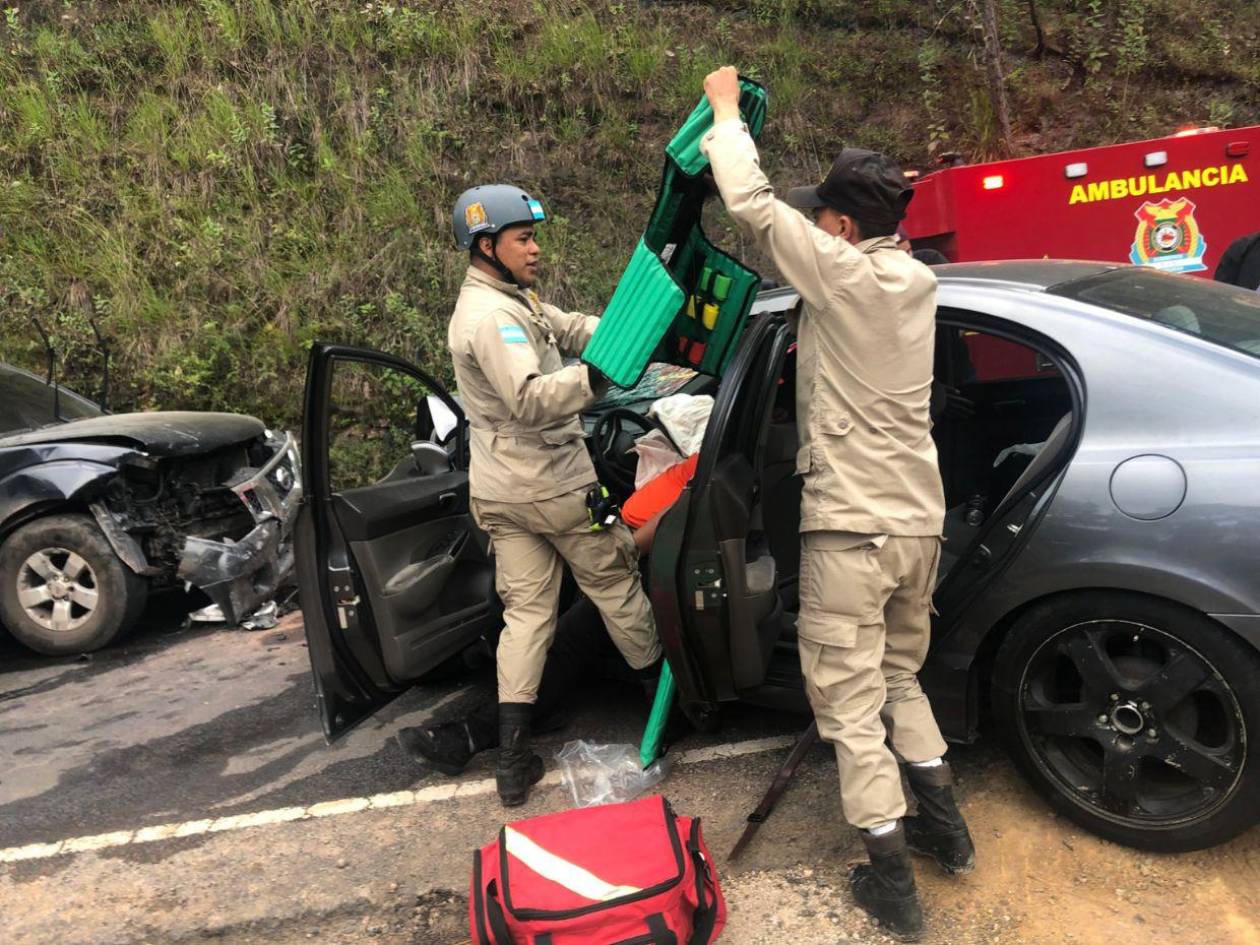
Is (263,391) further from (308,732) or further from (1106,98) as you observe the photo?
(1106,98)

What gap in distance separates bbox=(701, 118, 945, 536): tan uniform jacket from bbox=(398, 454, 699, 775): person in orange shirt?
948 millimetres

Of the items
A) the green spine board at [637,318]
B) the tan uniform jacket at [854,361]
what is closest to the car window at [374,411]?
the green spine board at [637,318]

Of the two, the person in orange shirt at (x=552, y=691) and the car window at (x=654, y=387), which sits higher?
the car window at (x=654, y=387)

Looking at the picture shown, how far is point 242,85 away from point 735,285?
823cm

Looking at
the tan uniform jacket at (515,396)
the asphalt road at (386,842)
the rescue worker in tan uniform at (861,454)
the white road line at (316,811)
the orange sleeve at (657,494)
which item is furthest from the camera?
the white road line at (316,811)

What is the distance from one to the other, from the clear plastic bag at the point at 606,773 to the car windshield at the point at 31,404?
3876mm

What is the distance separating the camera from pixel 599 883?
225cm

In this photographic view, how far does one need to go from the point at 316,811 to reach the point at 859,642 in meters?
1.87

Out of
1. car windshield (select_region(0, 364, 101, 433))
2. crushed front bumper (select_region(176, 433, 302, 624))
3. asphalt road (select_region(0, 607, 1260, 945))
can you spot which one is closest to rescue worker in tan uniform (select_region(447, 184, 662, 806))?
asphalt road (select_region(0, 607, 1260, 945))

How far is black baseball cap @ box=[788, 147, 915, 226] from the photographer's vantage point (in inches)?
92.9

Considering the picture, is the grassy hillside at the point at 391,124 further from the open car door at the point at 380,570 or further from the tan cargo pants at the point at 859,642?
the tan cargo pants at the point at 859,642

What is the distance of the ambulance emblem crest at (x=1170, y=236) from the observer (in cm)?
575

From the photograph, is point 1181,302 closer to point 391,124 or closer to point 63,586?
point 63,586

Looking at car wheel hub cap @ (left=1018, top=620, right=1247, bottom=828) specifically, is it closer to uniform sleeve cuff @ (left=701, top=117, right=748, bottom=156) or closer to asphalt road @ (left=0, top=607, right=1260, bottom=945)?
asphalt road @ (left=0, top=607, right=1260, bottom=945)
